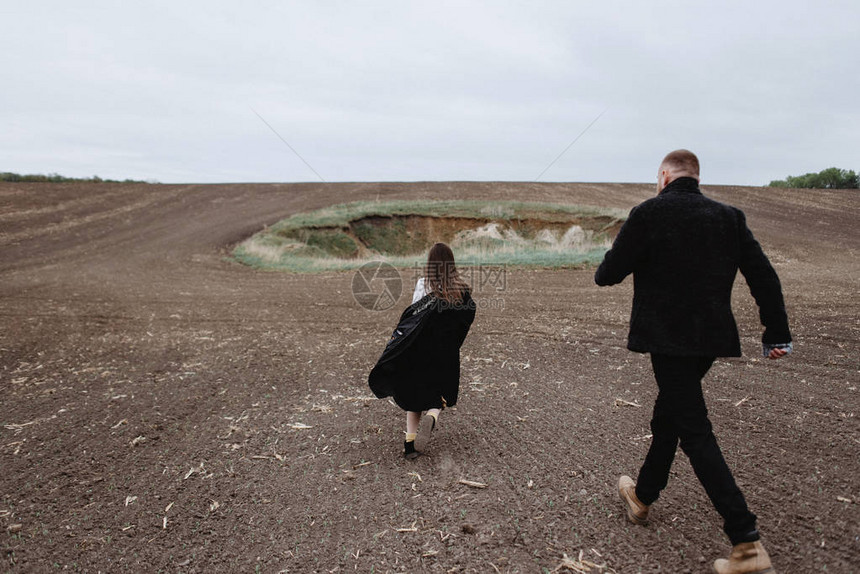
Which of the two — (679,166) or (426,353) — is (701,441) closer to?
(679,166)

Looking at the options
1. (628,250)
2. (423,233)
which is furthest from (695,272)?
(423,233)

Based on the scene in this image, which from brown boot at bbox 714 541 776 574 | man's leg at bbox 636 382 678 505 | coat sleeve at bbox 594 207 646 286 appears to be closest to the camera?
brown boot at bbox 714 541 776 574

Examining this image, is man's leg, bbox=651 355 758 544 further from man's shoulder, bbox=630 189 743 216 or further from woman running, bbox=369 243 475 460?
woman running, bbox=369 243 475 460

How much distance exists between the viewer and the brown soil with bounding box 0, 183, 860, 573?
3102 millimetres

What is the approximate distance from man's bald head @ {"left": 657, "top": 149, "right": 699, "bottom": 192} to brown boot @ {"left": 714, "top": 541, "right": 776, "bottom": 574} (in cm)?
200

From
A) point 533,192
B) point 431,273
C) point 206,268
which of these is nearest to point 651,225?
point 431,273

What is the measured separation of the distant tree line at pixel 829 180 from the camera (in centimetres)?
4119

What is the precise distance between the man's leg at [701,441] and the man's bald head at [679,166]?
1054 millimetres

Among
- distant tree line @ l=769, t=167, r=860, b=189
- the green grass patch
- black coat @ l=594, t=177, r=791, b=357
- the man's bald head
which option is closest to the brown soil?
black coat @ l=594, t=177, r=791, b=357

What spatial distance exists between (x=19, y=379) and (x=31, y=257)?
16.7 meters

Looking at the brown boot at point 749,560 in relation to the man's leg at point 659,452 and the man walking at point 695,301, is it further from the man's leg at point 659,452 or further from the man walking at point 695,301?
the man's leg at point 659,452

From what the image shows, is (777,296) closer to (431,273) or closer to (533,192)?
(431,273)

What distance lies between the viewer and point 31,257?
19438mm

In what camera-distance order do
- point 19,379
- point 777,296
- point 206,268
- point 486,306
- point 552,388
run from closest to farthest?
1. point 777,296
2. point 552,388
3. point 19,379
4. point 486,306
5. point 206,268
